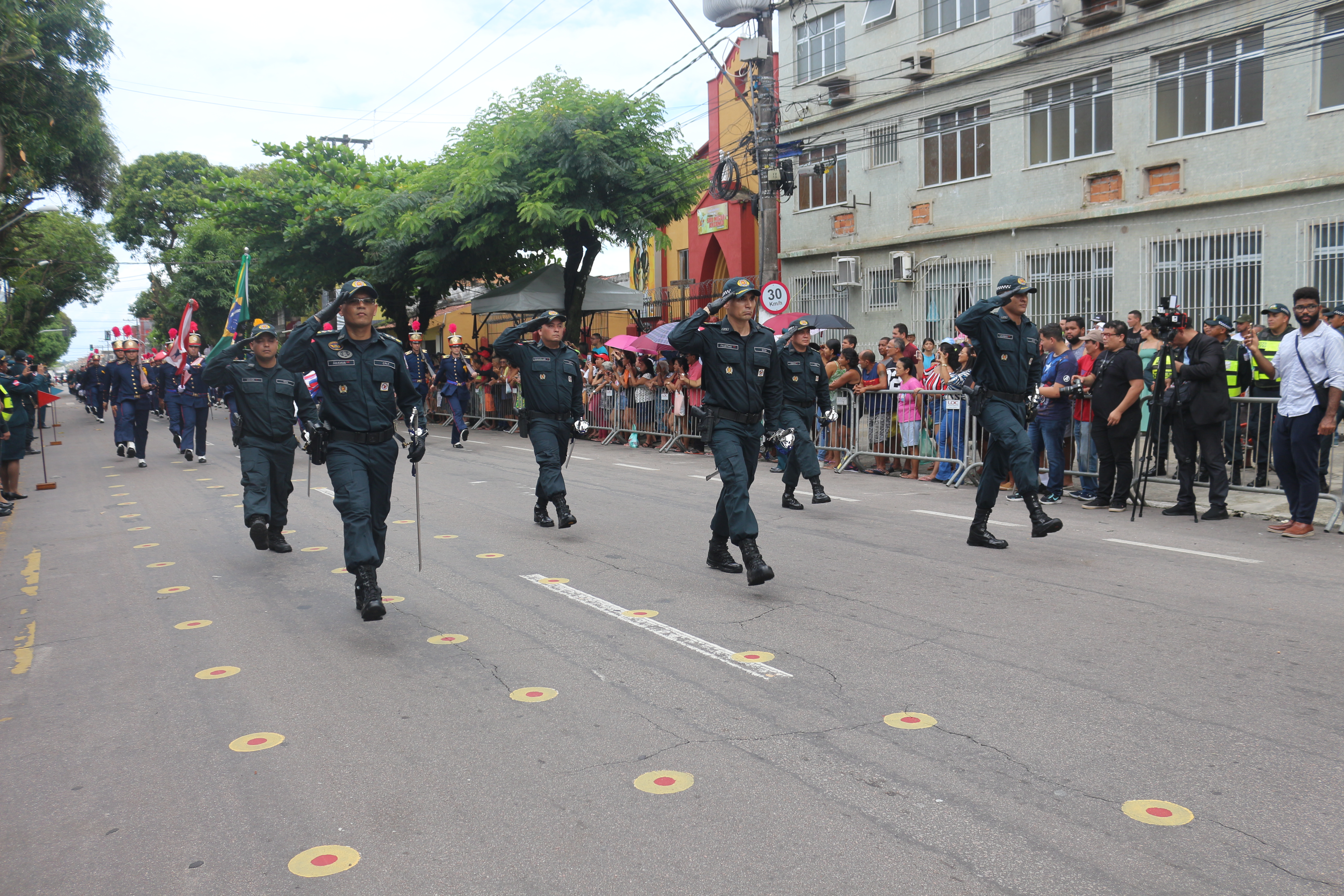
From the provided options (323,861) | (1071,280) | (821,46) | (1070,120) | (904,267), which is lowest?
(323,861)

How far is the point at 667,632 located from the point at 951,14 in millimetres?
19635

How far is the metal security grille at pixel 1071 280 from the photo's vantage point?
1920 centimetres

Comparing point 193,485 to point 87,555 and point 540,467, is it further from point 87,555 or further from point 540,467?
point 540,467

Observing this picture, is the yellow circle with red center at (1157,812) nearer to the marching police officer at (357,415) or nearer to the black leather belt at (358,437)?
the marching police officer at (357,415)

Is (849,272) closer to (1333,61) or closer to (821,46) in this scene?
(821,46)

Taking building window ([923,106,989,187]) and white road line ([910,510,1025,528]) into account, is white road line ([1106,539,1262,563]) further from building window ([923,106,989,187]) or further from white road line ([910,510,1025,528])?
building window ([923,106,989,187])

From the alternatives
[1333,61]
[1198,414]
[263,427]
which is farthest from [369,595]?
Result: [1333,61]

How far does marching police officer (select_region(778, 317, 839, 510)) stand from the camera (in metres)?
10.7

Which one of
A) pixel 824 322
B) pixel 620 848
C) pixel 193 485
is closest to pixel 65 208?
pixel 193 485

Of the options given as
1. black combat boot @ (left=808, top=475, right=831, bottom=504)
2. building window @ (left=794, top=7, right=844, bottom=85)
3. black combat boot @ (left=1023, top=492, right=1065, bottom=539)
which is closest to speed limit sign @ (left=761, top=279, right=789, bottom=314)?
black combat boot @ (left=808, top=475, right=831, bottom=504)

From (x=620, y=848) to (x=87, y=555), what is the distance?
7539mm

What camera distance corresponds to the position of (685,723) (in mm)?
4395

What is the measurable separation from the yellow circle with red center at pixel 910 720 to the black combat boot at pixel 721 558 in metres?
3.13

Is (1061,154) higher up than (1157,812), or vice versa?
(1061,154)
